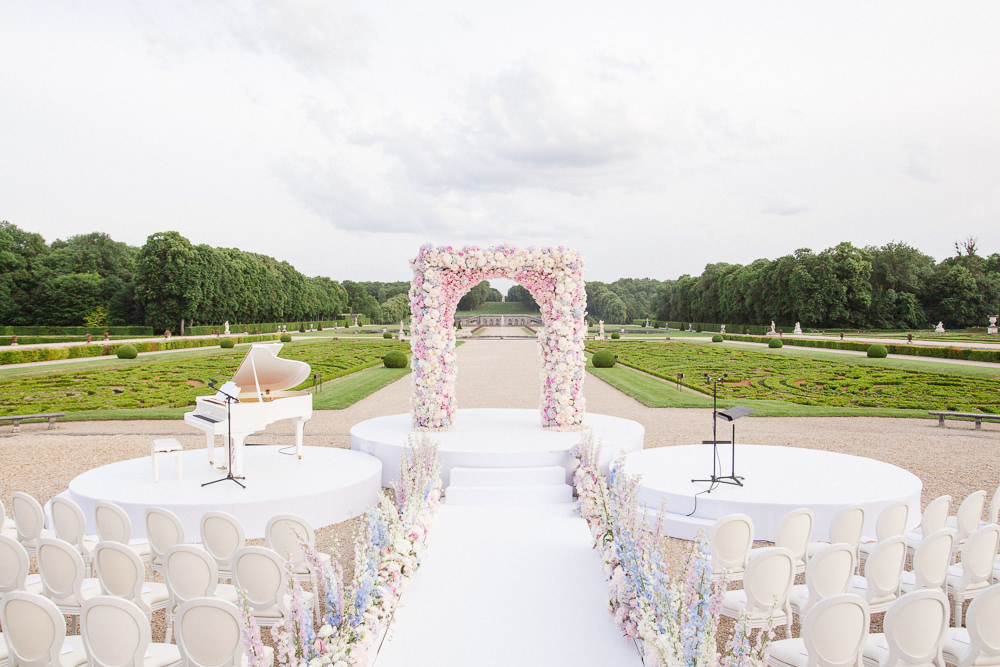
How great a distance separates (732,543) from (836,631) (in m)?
1.73

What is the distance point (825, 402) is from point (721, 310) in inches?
2331

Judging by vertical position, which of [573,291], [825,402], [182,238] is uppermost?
[182,238]

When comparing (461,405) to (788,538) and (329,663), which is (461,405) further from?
(329,663)

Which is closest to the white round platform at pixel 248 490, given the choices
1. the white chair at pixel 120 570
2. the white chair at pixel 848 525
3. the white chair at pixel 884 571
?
the white chair at pixel 120 570

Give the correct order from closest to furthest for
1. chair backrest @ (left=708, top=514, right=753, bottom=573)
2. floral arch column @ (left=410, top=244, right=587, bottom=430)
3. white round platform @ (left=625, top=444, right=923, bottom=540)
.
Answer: chair backrest @ (left=708, top=514, right=753, bottom=573) → white round platform @ (left=625, top=444, right=923, bottom=540) → floral arch column @ (left=410, top=244, right=587, bottom=430)

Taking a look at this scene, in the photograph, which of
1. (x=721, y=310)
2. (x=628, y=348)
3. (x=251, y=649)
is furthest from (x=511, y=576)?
(x=721, y=310)

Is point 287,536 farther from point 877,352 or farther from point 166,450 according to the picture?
point 877,352

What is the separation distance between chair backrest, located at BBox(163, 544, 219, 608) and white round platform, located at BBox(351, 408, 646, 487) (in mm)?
4176

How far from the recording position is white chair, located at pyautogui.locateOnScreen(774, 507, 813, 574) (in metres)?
5.66

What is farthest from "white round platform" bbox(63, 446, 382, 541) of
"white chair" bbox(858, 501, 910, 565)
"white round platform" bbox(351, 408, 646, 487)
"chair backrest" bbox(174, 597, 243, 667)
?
"white chair" bbox(858, 501, 910, 565)

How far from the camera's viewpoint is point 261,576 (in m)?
4.77

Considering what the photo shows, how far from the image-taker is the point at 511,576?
20.5 feet

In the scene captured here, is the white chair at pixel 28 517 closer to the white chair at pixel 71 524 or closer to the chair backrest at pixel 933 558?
the white chair at pixel 71 524

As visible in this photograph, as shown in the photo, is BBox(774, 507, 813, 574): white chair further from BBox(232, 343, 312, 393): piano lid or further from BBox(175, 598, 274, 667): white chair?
BBox(232, 343, 312, 393): piano lid
